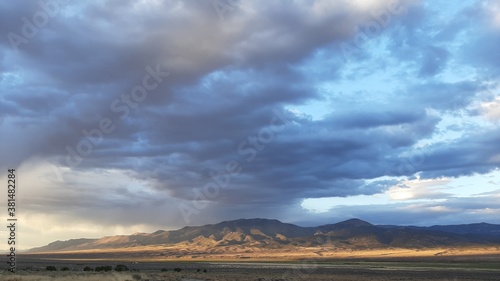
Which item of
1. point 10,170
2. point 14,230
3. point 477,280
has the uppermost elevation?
point 10,170

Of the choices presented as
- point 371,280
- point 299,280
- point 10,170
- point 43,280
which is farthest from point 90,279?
point 371,280

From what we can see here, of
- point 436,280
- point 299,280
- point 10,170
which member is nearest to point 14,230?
point 10,170

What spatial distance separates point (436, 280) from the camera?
63250 millimetres

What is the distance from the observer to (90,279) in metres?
43.6

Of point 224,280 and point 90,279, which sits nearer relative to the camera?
point 90,279

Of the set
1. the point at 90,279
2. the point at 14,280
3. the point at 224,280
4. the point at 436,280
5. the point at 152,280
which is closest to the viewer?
the point at 14,280

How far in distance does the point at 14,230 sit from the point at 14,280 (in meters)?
3.60

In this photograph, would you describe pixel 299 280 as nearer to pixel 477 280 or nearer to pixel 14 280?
pixel 477 280

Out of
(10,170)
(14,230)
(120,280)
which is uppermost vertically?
(10,170)

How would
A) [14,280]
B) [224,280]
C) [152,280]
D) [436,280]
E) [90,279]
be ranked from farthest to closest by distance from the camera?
[436,280] → [224,280] → [152,280] → [90,279] → [14,280]

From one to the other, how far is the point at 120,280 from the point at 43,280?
7328mm

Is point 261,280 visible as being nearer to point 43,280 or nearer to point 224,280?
point 224,280

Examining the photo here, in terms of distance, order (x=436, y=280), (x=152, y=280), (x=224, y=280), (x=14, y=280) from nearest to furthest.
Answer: (x=14, y=280) < (x=152, y=280) < (x=224, y=280) < (x=436, y=280)

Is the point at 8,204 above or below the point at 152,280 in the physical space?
above
